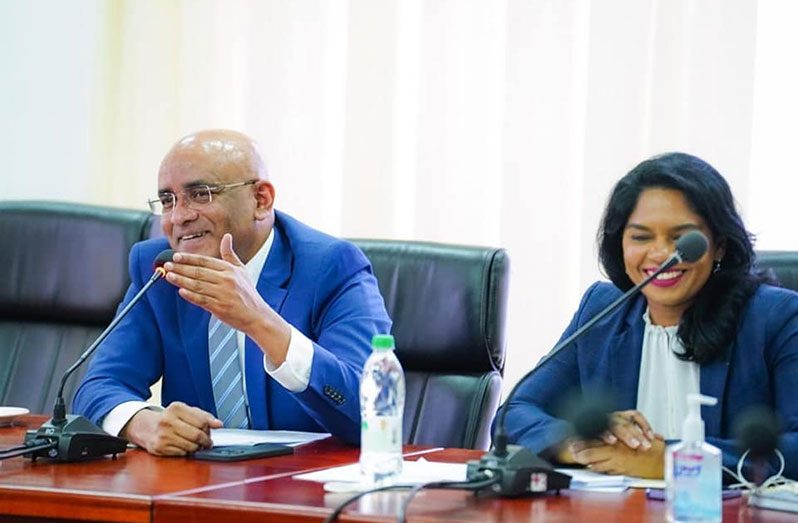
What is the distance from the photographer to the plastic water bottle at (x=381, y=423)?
181 cm

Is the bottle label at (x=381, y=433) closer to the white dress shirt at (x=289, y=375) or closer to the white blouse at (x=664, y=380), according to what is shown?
the white dress shirt at (x=289, y=375)

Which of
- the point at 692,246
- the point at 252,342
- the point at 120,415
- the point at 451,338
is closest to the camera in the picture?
the point at 692,246

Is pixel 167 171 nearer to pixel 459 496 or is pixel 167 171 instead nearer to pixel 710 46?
pixel 459 496

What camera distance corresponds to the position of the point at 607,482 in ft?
6.13

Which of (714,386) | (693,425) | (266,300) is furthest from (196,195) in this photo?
(693,425)

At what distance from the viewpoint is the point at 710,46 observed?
3111 millimetres

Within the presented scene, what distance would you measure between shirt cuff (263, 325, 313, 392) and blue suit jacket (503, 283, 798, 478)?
384 mm

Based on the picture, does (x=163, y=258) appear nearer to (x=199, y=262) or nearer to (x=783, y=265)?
(x=199, y=262)

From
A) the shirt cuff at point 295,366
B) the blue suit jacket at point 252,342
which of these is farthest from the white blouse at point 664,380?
the shirt cuff at point 295,366

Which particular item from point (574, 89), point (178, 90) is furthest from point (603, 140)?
point (178, 90)

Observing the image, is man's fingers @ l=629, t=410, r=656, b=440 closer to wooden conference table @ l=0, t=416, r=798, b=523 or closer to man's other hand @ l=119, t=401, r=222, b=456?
wooden conference table @ l=0, t=416, r=798, b=523

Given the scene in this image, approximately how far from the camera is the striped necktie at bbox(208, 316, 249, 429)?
256 centimetres

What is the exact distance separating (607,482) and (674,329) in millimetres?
601

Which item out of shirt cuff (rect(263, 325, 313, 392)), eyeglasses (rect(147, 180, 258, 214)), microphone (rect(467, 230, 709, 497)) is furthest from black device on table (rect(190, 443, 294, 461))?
eyeglasses (rect(147, 180, 258, 214))
